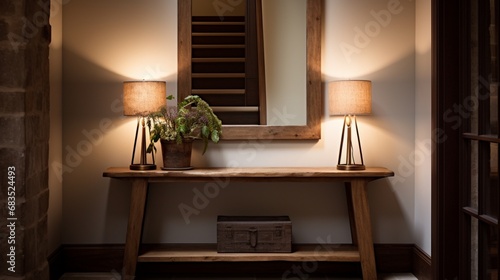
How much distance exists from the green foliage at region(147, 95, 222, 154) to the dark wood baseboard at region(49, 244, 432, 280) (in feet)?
2.67

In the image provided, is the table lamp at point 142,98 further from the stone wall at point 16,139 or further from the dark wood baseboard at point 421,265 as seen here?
the dark wood baseboard at point 421,265

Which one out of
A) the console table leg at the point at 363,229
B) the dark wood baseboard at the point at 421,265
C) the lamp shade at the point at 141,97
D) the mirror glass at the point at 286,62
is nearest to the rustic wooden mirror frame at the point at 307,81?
the mirror glass at the point at 286,62

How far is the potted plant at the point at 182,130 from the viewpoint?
3.30 m

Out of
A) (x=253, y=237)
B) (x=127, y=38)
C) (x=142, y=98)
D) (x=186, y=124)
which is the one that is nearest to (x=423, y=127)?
(x=253, y=237)

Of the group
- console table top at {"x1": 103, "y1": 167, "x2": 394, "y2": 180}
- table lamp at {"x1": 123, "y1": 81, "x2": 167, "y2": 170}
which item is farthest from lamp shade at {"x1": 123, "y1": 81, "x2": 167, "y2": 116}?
console table top at {"x1": 103, "y1": 167, "x2": 394, "y2": 180}

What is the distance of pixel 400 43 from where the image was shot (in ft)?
11.8

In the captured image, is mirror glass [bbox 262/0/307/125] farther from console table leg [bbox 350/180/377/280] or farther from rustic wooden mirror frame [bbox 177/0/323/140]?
console table leg [bbox 350/180/377/280]

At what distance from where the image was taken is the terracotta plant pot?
10.8 ft

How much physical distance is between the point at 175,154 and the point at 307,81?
1.03 meters

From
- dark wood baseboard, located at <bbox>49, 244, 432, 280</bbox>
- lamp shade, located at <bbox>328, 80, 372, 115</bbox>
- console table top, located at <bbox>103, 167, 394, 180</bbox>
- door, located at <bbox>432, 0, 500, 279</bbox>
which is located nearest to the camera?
door, located at <bbox>432, 0, 500, 279</bbox>

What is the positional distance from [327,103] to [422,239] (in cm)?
110

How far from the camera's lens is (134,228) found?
3.27 metres

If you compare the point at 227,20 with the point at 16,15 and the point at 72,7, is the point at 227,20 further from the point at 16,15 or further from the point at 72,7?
the point at 16,15

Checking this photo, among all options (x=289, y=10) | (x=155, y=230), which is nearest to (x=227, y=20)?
(x=289, y=10)
